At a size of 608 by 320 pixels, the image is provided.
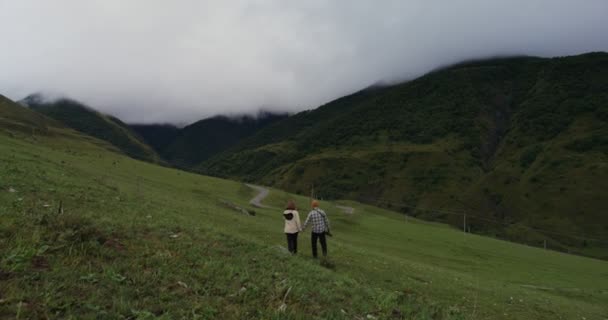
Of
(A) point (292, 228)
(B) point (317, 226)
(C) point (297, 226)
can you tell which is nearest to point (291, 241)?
(A) point (292, 228)

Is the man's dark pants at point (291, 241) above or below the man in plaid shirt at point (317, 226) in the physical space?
below

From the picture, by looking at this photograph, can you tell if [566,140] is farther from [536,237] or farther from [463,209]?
[536,237]

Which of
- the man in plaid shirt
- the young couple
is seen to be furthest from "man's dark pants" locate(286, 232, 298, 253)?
the man in plaid shirt

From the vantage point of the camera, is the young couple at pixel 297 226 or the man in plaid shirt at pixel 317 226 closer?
the young couple at pixel 297 226

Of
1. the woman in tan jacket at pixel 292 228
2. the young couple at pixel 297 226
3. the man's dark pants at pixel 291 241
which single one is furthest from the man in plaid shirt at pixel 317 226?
the man's dark pants at pixel 291 241

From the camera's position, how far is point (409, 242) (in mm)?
48125

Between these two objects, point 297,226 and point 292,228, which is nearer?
point 292,228

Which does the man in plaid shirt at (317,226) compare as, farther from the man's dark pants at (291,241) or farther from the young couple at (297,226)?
the man's dark pants at (291,241)

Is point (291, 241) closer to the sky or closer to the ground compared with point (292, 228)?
closer to the ground

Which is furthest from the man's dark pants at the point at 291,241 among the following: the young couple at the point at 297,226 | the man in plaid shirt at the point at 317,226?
the man in plaid shirt at the point at 317,226

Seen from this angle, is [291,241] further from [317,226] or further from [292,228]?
[317,226]

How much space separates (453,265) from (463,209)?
479 ft

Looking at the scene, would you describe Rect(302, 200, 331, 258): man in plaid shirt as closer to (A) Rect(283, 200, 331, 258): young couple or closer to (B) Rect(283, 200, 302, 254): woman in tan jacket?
(A) Rect(283, 200, 331, 258): young couple

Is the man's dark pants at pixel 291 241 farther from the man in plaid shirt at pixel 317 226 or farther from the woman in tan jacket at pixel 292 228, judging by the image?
the man in plaid shirt at pixel 317 226
